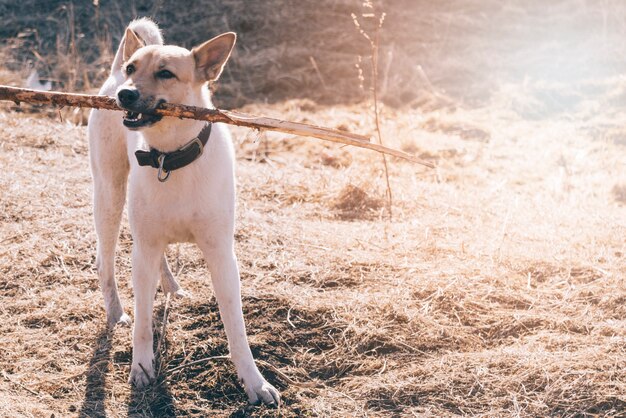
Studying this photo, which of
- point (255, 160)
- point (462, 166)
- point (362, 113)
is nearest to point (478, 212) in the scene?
point (462, 166)

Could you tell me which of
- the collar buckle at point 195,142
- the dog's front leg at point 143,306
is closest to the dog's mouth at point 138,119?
the collar buckle at point 195,142

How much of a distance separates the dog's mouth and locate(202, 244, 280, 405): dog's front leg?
61cm

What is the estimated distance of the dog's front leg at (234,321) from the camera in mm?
3398

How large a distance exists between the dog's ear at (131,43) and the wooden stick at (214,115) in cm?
47

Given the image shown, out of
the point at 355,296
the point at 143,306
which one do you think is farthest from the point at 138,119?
the point at 355,296

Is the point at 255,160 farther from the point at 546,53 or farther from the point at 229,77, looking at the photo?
the point at 546,53

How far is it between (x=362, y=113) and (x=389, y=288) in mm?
4314

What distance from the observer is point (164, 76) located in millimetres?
3318

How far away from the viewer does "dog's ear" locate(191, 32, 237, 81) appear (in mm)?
3453

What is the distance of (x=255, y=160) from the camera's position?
7.31 metres

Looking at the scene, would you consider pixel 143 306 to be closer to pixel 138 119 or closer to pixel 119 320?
pixel 119 320

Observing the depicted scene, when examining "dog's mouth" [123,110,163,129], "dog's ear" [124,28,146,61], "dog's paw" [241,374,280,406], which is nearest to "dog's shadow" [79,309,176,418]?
"dog's paw" [241,374,280,406]

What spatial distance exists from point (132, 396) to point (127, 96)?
1.34m

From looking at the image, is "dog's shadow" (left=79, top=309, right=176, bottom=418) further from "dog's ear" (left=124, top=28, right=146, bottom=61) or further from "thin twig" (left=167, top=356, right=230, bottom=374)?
"dog's ear" (left=124, top=28, right=146, bottom=61)
